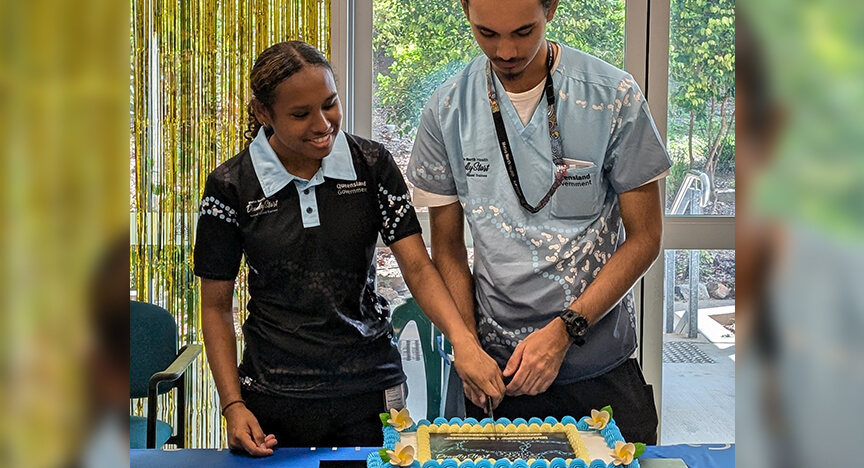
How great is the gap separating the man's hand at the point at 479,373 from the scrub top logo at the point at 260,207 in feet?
1.62

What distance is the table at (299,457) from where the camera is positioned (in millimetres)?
1520

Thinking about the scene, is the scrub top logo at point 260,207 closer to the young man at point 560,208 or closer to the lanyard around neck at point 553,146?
the young man at point 560,208

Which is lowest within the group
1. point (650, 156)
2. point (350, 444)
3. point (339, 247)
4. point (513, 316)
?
point (350, 444)

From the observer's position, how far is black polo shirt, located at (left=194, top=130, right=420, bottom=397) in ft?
5.67

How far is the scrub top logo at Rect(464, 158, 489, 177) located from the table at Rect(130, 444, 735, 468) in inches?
25.2

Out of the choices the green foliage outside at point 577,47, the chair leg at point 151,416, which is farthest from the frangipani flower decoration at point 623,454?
the green foliage outside at point 577,47

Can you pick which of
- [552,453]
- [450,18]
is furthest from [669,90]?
[552,453]

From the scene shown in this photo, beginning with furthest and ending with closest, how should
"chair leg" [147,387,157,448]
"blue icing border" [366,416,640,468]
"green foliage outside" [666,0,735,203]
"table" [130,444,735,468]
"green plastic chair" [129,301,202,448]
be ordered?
"green foliage outside" [666,0,735,203]
"green plastic chair" [129,301,202,448]
"chair leg" [147,387,157,448]
"table" [130,444,735,468]
"blue icing border" [366,416,640,468]

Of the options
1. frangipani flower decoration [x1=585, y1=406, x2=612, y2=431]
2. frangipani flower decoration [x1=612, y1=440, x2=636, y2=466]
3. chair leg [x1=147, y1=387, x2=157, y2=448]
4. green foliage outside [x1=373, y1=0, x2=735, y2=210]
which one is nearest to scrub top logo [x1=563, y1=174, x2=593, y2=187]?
frangipani flower decoration [x1=585, y1=406, x2=612, y2=431]

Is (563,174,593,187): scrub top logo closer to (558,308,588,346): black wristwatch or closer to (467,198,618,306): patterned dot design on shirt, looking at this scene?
(467,198,618,306): patterned dot design on shirt

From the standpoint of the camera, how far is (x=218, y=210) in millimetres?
1729
